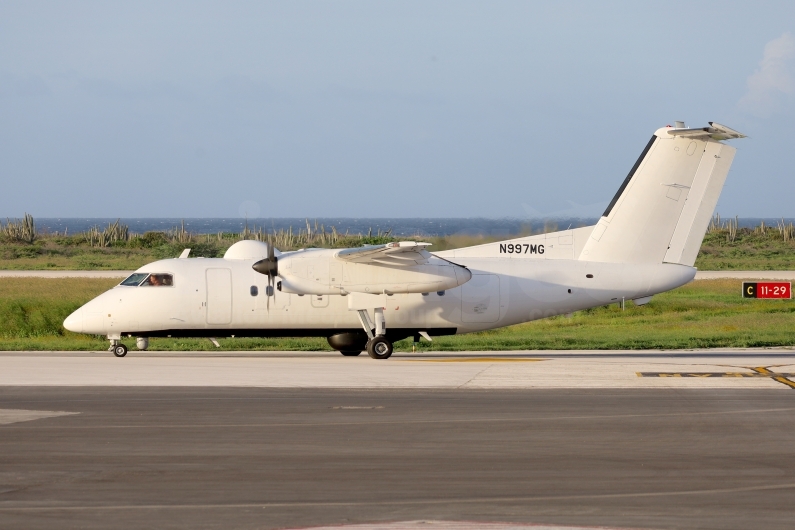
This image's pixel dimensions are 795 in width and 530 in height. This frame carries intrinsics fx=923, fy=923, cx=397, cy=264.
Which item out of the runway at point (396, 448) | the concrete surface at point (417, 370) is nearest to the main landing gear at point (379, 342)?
the concrete surface at point (417, 370)

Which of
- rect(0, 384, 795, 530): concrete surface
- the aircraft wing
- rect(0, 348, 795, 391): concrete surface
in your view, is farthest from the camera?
the aircraft wing

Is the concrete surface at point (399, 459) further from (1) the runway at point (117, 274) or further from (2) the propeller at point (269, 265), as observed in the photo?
(1) the runway at point (117, 274)

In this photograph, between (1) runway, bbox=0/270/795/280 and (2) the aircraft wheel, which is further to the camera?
(1) runway, bbox=0/270/795/280

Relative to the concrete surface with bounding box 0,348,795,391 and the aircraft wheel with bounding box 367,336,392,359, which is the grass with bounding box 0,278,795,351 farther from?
the aircraft wheel with bounding box 367,336,392,359

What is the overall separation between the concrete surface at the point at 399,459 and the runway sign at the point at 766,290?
63.2 feet

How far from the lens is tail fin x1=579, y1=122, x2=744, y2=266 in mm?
23953

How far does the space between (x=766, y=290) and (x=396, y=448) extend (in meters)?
29.4

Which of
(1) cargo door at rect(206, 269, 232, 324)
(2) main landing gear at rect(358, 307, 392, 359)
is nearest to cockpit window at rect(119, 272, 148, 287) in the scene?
(1) cargo door at rect(206, 269, 232, 324)

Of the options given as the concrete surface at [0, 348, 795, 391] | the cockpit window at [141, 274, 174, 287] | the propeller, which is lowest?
the concrete surface at [0, 348, 795, 391]

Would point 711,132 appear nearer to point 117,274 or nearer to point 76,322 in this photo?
point 76,322

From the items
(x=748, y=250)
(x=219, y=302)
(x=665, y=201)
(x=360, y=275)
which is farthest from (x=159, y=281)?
(x=748, y=250)

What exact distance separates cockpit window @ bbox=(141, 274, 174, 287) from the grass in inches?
193

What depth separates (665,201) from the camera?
948 inches

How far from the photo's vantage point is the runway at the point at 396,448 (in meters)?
9.36
